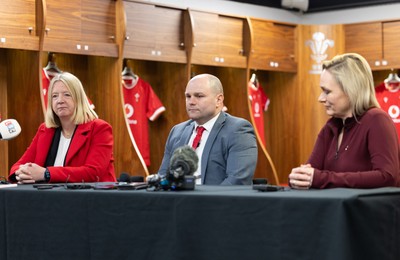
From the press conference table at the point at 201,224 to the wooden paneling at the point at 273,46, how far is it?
582 centimetres

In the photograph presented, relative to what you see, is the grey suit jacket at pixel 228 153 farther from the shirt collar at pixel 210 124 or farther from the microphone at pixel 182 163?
the microphone at pixel 182 163

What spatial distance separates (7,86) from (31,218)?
3527mm

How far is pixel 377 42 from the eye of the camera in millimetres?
9383

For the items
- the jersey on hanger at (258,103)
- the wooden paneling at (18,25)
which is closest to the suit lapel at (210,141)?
the wooden paneling at (18,25)

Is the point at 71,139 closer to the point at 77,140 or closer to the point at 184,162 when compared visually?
the point at 77,140

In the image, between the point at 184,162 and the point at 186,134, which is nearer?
the point at 184,162

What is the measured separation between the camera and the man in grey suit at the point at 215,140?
166 inches

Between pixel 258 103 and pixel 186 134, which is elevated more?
pixel 258 103

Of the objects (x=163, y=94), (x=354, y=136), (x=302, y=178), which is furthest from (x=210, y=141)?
(x=163, y=94)

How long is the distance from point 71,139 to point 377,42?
5680 millimetres

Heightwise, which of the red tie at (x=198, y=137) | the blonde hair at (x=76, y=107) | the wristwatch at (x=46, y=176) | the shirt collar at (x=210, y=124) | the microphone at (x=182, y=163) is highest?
the blonde hair at (x=76, y=107)

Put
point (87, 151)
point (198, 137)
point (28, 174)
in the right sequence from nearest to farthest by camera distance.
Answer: point (28, 174) → point (198, 137) → point (87, 151)

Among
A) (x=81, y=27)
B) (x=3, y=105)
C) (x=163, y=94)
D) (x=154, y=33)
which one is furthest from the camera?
(x=163, y=94)

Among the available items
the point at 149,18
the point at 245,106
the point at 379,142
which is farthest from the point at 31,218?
the point at 245,106
